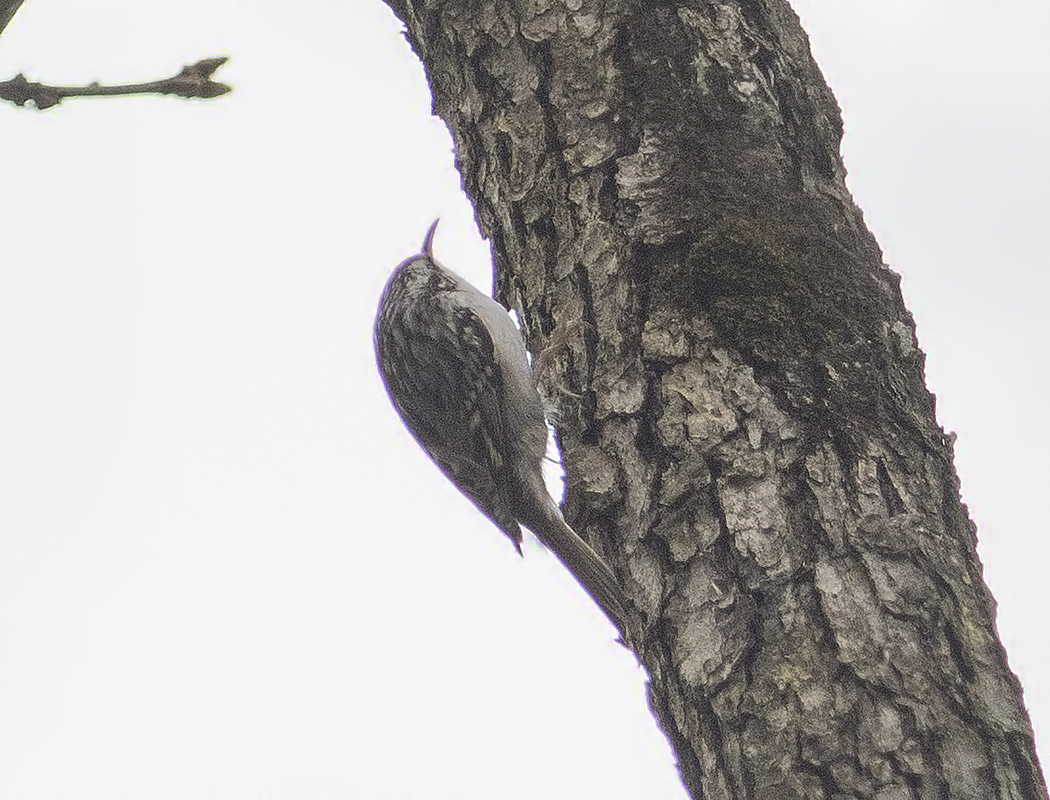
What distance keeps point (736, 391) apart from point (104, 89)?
1.04 m

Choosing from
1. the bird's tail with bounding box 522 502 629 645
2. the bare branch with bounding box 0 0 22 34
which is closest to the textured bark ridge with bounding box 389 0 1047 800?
the bird's tail with bounding box 522 502 629 645

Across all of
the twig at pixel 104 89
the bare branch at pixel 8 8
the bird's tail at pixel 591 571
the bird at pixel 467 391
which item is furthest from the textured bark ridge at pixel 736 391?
the bare branch at pixel 8 8

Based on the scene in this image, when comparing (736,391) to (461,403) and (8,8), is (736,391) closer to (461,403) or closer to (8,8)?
(8,8)

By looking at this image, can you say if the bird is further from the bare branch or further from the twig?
the bare branch

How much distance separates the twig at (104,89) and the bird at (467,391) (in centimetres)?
162

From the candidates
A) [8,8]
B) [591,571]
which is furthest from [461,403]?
[8,8]

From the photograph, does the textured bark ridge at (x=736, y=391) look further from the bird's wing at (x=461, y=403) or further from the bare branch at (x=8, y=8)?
the bare branch at (x=8, y=8)

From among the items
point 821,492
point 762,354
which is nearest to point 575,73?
point 762,354

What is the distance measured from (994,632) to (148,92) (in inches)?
50.7

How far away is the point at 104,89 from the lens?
125 centimetres

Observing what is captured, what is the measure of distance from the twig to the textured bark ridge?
2.92 ft

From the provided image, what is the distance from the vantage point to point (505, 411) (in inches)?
129

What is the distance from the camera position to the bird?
10.5 feet

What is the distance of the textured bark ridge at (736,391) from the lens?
1641 mm
